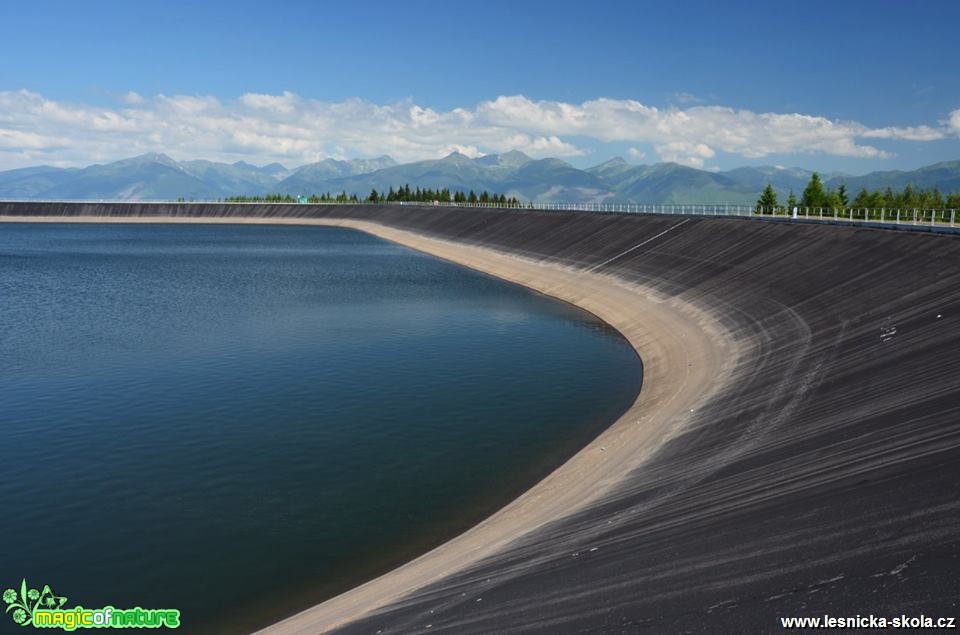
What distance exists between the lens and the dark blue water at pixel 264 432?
2139 centimetres

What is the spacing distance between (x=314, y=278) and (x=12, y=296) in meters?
33.1

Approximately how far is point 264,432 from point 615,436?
16.0 meters

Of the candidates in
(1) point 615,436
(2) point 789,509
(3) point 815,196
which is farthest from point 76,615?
(3) point 815,196

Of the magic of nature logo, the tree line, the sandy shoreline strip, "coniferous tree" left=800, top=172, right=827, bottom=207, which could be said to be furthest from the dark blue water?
"coniferous tree" left=800, top=172, right=827, bottom=207

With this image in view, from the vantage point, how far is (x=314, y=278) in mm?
92312

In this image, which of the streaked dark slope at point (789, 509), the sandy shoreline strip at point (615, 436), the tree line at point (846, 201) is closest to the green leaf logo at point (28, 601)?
the sandy shoreline strip at point (615, 436)

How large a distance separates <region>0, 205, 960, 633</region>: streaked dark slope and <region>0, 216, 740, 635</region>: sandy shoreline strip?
114cm

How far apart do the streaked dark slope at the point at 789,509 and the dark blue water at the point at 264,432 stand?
5.81 m

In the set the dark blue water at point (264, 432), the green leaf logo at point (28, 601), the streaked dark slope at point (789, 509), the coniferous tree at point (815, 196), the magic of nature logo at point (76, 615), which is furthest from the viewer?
the coniferous tree at point (815, 196)

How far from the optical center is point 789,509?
17531 millimetres

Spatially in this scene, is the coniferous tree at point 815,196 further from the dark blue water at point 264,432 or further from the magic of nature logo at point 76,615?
the magic of nature logo at point 76,615

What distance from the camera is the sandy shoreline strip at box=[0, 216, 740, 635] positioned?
18969 mm

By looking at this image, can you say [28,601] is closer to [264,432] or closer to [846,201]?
[264,432]

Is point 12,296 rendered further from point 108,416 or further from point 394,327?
point 108,416
